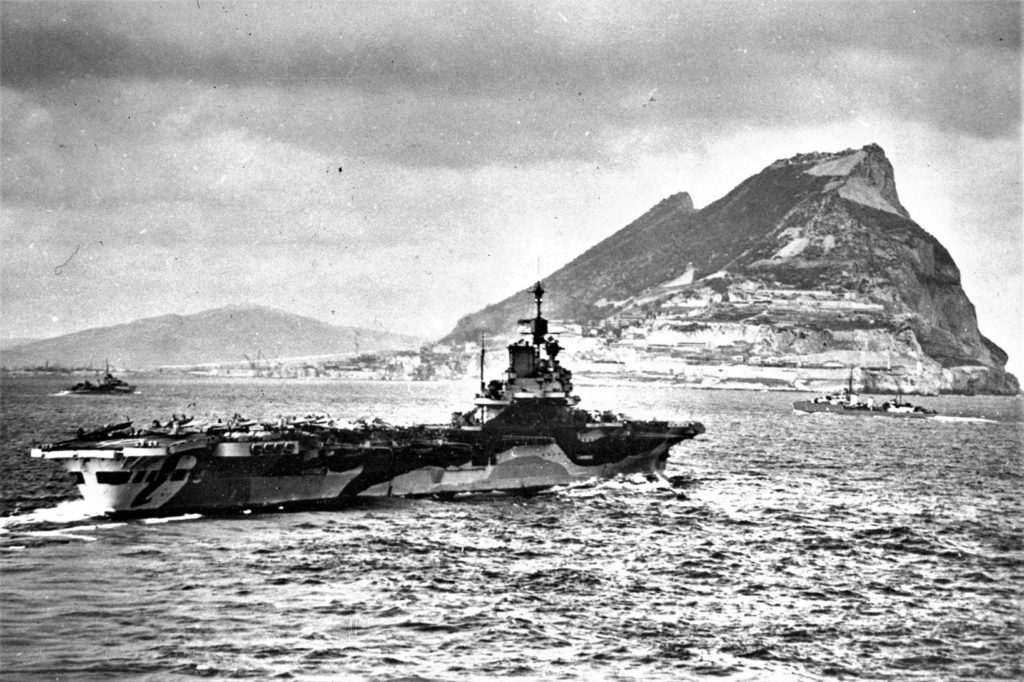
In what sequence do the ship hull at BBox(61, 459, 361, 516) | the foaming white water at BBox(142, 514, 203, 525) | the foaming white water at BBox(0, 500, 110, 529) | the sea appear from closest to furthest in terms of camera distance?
1. the sea
2. the foaming white water at BBox(0, 500, 110, 529)
3. the foaming white water at BBox(142, 514, 203, 525)
4. the ship hull at BBox(61, 459, 361, 516)

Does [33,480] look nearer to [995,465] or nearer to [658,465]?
[658,465]

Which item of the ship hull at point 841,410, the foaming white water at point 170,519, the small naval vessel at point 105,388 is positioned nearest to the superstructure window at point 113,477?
the foaming white water at point 170,519

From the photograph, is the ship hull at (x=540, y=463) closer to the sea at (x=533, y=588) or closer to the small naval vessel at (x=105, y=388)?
the sea at (x=533, y=588)

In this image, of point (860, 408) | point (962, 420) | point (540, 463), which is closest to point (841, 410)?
point (860, 408)

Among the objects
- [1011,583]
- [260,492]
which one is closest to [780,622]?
[1011,583]

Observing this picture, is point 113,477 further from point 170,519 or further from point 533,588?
point 533,588

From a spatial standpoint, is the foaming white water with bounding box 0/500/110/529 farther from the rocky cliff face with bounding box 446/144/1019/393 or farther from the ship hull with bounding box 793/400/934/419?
the rocky cliff face with bounding box 446/144/1019/393

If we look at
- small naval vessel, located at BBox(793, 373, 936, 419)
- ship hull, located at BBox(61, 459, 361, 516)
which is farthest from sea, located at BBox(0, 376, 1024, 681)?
small naval vessel, located at BBox(793, 373, 936, 419)
